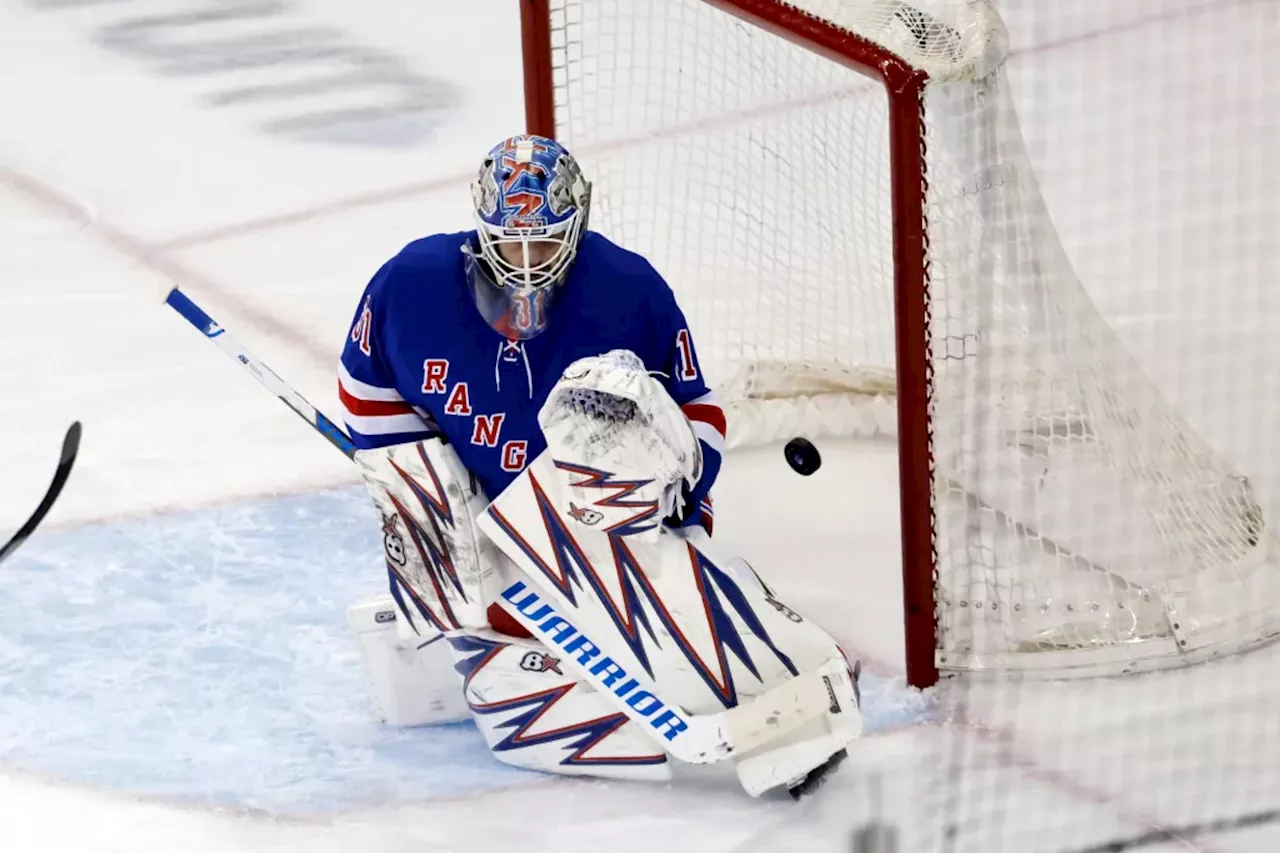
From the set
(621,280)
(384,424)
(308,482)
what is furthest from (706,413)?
(308,482)

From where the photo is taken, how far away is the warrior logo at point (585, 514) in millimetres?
2418

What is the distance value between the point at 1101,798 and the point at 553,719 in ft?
Answer: 2.34

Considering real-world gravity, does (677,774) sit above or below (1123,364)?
below

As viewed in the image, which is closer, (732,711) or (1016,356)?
(732,711)

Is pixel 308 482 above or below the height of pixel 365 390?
below

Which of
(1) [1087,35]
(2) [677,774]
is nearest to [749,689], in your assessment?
(2) [677,774]

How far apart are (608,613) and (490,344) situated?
38 centimetres

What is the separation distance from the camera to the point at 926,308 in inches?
101

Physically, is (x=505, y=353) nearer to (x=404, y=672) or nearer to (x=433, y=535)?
(x=433, y=535)

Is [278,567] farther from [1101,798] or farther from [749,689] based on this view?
[1101,798]

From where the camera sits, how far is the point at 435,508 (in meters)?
2.50

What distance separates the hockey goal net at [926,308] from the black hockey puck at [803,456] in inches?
5.8

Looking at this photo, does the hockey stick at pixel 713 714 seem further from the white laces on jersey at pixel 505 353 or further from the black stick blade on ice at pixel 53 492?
the black stick blade on ice at pixel 53 492

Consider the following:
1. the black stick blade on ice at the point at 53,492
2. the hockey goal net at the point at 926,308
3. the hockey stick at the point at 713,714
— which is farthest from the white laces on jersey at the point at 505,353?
the black stick blade on ice at the point at 53,492
